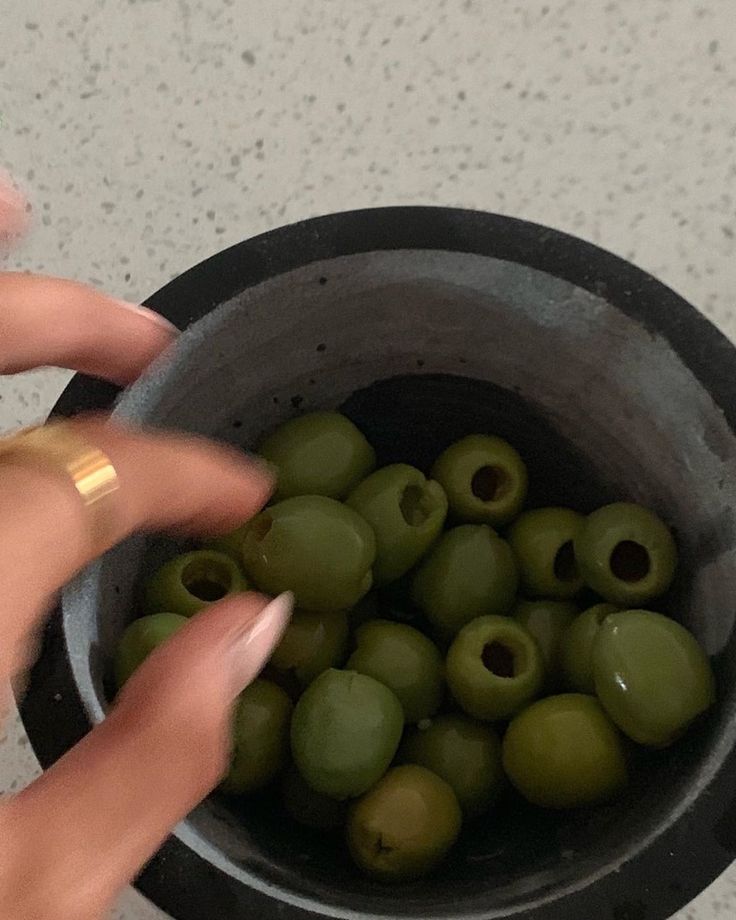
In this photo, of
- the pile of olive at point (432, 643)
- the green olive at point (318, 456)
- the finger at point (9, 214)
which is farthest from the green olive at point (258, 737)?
the finger at point (9, 214)

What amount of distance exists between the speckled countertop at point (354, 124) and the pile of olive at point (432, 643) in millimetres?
190

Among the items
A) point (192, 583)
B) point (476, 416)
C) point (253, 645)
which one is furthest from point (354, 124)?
point (253, 645)

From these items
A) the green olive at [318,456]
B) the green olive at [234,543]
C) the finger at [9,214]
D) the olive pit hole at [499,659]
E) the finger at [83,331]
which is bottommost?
the olive pit hole at [499,659]

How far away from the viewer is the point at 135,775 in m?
0.37

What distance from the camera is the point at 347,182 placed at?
73 centimetres

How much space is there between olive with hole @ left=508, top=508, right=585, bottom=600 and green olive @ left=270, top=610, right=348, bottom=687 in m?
Result: 0.11

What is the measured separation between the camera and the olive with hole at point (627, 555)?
1.88ft

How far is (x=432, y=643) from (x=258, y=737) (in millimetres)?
104

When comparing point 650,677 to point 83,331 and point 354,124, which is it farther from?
point 354,124

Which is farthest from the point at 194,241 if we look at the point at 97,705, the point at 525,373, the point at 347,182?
the point at 97,705

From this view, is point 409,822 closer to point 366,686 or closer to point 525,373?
point 366,686

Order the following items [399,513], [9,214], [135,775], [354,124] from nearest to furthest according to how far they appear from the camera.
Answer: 1. [135,775]
2. [9,214]
3. [399,513]
4. [354,124]

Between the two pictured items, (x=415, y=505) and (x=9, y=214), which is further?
(x=415, y=505)

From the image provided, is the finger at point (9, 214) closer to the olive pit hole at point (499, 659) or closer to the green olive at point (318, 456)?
the green olive at point (318, 456)
